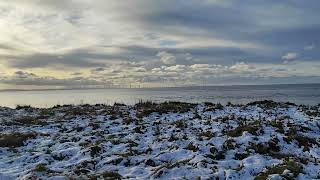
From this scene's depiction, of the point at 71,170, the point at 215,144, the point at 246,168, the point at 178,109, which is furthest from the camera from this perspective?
the point at 178,109

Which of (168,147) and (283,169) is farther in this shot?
(168,147)

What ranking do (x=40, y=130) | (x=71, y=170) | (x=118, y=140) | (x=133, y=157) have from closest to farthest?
(x=71, y=170) < (x=133, y=157) < (x=118, y=140) < (x=40, y=130)

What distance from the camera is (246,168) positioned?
12.2 metres

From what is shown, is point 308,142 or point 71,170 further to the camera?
point 308,142

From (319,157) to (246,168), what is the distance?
3.25m

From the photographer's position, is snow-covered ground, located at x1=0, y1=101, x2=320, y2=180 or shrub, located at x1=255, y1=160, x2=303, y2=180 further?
snow-covered ground, located at x1=0, y1=101, x2=320, y2=180

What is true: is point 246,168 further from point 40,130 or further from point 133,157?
point 40,130

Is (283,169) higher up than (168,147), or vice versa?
(168,147)

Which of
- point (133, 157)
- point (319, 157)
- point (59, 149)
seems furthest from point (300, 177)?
point (59, 149)

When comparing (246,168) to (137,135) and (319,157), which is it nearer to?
(319,157)

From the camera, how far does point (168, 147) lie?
1539cm

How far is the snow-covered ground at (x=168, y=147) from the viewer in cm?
1233

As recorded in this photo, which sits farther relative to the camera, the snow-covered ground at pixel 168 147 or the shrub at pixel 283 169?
the snow-covered ground at pixel 168 147

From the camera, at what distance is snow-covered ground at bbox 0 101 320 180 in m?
12.3
